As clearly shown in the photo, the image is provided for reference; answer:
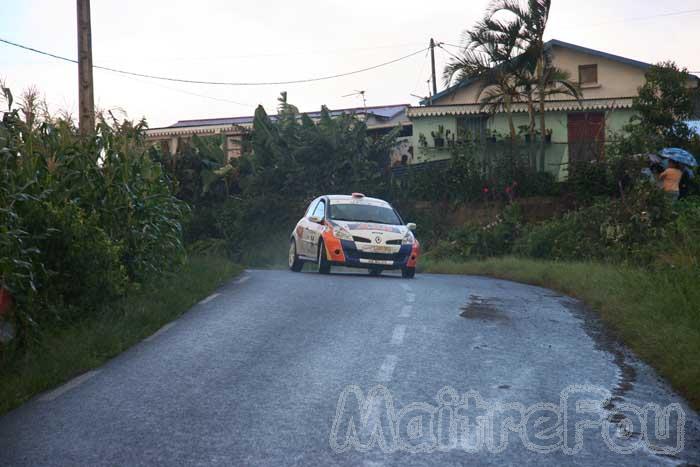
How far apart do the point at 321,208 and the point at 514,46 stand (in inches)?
534

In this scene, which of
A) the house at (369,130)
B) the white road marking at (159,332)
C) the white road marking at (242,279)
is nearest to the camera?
the white road marking at (159,332)

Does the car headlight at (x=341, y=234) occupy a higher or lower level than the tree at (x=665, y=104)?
lower

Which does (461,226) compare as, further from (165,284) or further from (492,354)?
(492,354)

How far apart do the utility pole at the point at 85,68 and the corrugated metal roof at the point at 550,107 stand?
18.6m

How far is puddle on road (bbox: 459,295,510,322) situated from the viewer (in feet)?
40.2

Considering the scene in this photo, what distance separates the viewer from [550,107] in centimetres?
3697

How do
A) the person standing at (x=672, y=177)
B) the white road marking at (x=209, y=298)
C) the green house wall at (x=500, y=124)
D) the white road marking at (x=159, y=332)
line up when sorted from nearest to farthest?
1. the white road marking at (x=159, y=332)
2. the white road marking at (x=209, y=298)
3. the person standing at (x=672, y=177)
4. the green house wall at (x=500, y=124)

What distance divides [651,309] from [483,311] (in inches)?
89.6

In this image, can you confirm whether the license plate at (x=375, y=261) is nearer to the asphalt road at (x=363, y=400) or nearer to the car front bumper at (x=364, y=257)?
the car front bumper at (x=364, y=257)

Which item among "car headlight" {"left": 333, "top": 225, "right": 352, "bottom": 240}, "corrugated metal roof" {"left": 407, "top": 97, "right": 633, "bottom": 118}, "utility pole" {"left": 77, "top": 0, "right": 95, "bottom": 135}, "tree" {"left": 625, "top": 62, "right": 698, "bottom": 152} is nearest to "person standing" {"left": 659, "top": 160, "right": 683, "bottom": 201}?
"tree" {"left": 625, "top": 62, "right": 698, "bottom": 152}

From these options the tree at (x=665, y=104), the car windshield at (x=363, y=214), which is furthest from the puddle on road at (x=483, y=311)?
the tree at (x=665, y=104)

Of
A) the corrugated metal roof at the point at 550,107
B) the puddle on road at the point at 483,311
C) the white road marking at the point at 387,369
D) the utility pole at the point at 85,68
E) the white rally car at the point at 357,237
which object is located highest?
the corrugated metal roof at the point at 550,107

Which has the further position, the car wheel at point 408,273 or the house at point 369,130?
the house at point 369,130

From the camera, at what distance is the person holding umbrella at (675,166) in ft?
79.5
